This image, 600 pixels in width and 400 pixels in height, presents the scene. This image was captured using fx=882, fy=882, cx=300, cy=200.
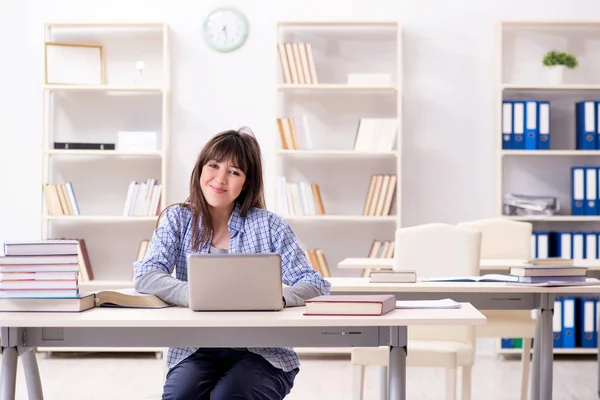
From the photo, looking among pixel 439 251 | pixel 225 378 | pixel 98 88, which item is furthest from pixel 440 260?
pixel 98 88

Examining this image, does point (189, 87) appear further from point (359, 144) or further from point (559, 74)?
point (559, 74)

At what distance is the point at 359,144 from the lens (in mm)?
5273

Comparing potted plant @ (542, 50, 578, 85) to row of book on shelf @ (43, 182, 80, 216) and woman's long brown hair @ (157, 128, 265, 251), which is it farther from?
woman's long brown hair @ (157, 128, 265, 251)

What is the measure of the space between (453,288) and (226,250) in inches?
30.7

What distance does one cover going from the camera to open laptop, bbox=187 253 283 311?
74.1 inches

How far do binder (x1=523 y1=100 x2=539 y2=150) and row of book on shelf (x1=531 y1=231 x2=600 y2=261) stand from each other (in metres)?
0.52

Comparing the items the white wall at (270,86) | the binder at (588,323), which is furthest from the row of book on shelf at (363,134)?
the binder at (588,323)

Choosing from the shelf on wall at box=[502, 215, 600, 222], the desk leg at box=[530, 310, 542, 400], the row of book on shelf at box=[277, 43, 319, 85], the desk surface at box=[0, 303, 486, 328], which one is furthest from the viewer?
the row of book on shelf at box=[277, 43, 319, 85]

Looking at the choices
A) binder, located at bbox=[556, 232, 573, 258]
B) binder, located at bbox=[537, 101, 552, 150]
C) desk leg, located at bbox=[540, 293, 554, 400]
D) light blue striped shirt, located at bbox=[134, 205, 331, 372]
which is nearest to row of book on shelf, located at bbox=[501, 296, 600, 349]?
binder, located at bbox=[556, 232, 573, 258]

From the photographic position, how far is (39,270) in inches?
76.4

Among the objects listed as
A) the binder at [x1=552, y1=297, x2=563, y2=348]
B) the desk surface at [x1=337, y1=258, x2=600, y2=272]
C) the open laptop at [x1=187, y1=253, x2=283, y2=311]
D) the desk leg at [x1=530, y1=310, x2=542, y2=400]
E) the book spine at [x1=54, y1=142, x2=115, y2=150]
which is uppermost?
the book spine at [x1=54, y1=142, x2=115, y2=150]

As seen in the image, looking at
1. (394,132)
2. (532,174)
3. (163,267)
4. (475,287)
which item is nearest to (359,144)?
(394,132)

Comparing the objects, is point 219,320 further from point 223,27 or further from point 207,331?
point 223,27

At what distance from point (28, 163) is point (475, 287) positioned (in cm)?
366
